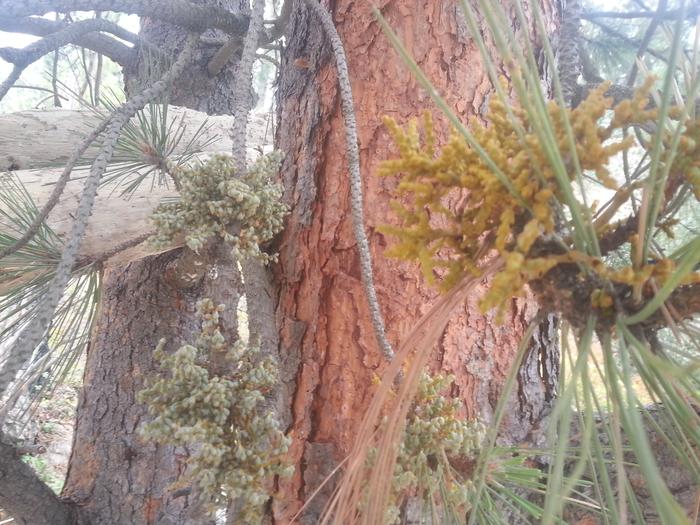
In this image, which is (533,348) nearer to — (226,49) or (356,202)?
(356,202)

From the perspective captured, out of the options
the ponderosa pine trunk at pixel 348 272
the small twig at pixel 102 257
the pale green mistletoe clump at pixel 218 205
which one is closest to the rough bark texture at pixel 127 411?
the small twig at pixel 102 257

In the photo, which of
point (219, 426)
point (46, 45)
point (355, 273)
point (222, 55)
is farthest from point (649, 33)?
point (222, 55)

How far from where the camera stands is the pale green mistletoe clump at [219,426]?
A: 507mm

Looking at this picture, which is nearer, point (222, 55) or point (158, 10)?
point (158, 10)

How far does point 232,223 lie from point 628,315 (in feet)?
1.44

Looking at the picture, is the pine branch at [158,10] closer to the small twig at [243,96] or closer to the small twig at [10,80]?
the small twig at [10,80]

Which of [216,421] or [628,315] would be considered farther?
[216,421]

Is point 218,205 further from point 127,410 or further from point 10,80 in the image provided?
point 127,410

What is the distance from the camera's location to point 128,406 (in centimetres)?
127

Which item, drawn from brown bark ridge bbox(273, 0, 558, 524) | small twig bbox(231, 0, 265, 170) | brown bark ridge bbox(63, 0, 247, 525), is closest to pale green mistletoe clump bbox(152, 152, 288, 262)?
small twig bbox(231, 0, 265, 170)

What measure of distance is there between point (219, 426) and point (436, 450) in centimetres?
22

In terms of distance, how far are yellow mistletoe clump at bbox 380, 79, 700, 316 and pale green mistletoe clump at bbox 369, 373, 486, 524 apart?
0.73 feet

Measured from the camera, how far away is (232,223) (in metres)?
0.64

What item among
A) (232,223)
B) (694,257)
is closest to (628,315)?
(694,257)
